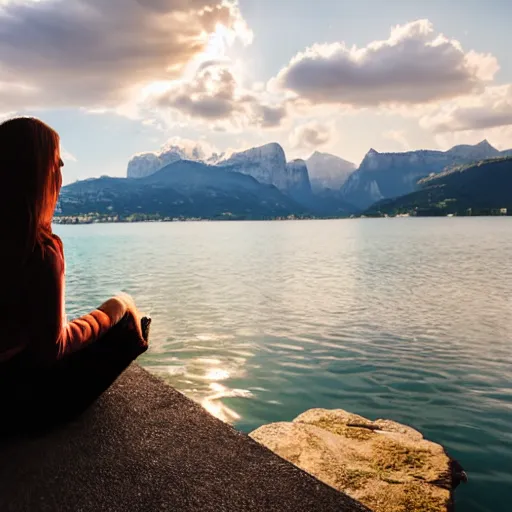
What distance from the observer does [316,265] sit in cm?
6316

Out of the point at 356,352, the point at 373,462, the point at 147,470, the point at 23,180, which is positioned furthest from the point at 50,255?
the point at 356,352

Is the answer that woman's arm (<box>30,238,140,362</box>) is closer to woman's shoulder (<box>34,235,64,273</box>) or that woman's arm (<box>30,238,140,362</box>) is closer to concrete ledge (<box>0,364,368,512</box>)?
woman's shoulder (<box>34,235,64,273</box>)

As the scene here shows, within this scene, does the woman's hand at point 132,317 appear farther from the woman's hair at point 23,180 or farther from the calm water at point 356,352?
the calm water at point 356,352

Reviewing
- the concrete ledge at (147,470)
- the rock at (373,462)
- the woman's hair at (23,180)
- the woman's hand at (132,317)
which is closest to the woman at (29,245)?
the woman's hair at (23,180)

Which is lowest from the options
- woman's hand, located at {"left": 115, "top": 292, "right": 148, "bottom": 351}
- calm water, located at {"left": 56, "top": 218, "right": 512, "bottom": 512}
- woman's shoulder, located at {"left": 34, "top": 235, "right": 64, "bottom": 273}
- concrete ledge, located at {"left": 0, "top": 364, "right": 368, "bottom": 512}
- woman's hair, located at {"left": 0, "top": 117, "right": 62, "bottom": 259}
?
calm water, located at {"left": 56, "top": 218, "right": 512, "bottom": 512}

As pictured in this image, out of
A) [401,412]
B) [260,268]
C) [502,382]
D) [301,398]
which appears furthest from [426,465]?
[260,268]

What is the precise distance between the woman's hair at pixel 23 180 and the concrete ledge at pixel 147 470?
229 cm

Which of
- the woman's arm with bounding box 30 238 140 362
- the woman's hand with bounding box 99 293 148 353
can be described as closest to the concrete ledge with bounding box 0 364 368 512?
the woman's hand with bounding box 99 293 148 353

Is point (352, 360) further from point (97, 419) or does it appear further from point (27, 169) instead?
point (27, 169)

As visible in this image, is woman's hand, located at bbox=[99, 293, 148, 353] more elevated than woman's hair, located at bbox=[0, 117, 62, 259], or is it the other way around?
woman's hair, located at bbox=[0, 117, 62, 259]

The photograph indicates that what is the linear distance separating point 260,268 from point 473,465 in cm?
4958

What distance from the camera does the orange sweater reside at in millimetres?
4301

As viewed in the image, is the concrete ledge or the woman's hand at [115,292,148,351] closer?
the concrete ledge

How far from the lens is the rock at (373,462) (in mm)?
7656
